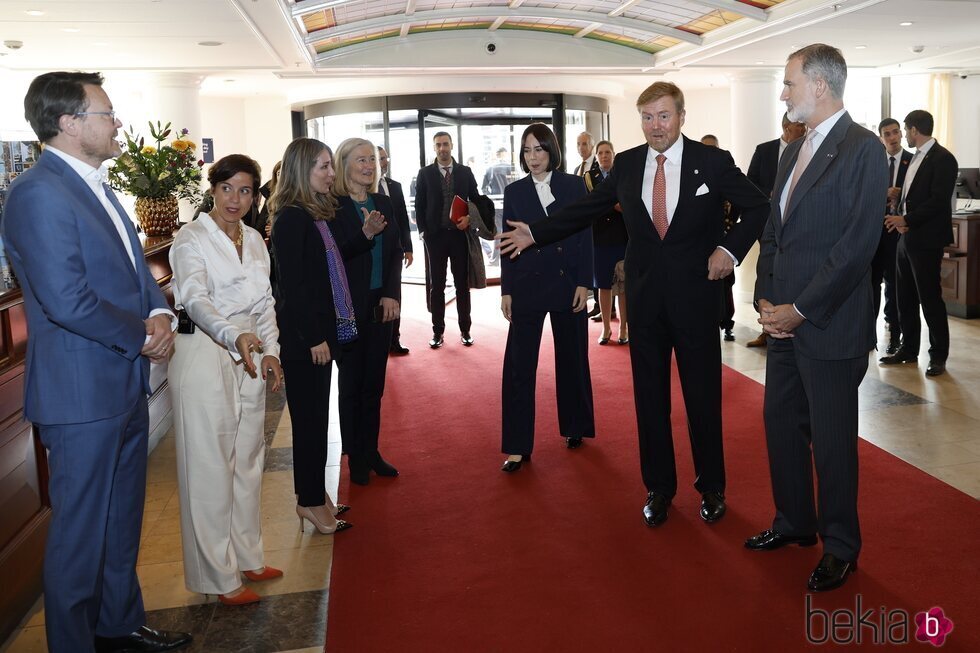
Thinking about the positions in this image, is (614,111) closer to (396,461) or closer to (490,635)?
(396,461)

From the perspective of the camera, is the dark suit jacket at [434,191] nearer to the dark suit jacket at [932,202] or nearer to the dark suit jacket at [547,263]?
the dark suit jacket at [547,263]

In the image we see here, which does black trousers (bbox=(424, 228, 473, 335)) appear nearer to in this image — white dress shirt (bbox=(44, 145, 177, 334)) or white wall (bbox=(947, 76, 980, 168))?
white dress shirt (bbox=(44, 145, 177, 334))

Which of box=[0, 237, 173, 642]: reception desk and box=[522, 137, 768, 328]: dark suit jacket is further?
box=[522, 137, 768, 328]: dark suit jacket

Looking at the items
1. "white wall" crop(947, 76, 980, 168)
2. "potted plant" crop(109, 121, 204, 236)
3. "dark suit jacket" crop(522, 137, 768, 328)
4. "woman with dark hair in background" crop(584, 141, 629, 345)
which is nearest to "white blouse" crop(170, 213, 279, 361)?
"dark suit jacket" crop(522, 137, 768, 328)

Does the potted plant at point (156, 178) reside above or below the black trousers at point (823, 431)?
above

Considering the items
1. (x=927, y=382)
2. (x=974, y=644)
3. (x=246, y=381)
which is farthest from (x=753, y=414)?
(x=246, y=381)

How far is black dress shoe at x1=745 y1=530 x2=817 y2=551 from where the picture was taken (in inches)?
132

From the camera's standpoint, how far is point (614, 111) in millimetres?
16781

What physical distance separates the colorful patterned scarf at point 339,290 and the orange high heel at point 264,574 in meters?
0.97

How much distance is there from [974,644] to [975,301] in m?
6.43

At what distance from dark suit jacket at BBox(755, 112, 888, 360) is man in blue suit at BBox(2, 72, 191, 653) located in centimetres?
208

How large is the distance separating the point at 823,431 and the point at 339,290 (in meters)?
1.98

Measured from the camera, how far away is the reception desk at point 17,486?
3037 mm

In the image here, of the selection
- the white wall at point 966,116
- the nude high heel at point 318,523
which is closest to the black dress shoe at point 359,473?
the nude high heel at point 318,523
